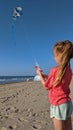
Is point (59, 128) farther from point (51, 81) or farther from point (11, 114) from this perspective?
point (11, 114)

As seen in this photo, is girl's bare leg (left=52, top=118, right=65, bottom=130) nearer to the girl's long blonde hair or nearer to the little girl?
the little girl

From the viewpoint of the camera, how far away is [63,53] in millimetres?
3256

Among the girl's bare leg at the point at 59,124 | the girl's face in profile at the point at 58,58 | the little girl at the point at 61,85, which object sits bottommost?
the girl's bare leg at the point at 59,124

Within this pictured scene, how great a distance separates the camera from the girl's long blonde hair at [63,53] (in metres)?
3.20

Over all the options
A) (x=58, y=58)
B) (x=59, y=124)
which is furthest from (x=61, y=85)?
(x=59, y=124)

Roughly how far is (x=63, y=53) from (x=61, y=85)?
0.42 metres

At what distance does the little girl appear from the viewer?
3.21 m

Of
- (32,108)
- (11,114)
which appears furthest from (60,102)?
(32,108)

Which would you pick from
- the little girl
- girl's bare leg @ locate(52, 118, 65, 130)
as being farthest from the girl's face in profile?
girl's bare leg @ locate(52, 118, 65, 130)

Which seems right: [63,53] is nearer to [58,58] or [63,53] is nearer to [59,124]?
[58,58]

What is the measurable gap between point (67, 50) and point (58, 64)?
22 cm

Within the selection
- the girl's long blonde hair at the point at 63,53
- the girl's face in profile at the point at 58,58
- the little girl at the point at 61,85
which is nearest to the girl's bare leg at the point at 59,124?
the little girl at the point at 61,85

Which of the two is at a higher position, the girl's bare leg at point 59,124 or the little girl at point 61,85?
the little girl at point 61,85

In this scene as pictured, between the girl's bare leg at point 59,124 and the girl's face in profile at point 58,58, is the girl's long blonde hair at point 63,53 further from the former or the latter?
the girl's bare leg at point 59,124
